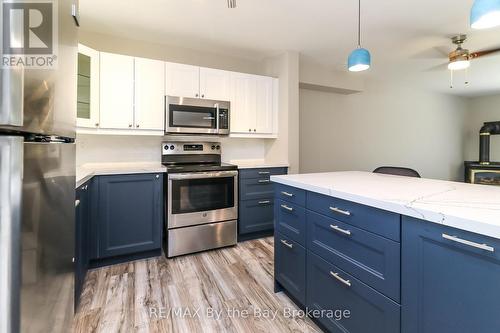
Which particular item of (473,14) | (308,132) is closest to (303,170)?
(308,132)

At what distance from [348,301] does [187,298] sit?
3.94 ft

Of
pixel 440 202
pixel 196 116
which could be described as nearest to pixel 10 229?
pixel 440 202

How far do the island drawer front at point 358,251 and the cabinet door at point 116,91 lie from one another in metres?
2.13

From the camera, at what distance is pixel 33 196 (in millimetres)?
507

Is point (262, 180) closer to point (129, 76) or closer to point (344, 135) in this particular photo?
point (129, 76)

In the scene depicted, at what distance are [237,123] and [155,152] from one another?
→ 1.08 m

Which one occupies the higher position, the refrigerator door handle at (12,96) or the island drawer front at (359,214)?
the refrigerator door handle at (12,96)

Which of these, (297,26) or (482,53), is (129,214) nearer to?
(297,26)

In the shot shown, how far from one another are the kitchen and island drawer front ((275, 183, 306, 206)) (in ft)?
0.04

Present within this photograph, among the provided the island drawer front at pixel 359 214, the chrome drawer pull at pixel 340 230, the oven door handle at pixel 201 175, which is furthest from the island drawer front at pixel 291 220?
the oven door handle at pixel 201 175

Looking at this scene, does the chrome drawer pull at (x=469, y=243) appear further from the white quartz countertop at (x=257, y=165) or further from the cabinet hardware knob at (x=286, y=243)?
the white quartz countertop at (x=257, y=165)

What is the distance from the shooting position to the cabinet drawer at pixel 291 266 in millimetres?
1653

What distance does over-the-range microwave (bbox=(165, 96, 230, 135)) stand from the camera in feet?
9.09

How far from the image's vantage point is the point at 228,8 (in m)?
2.26
